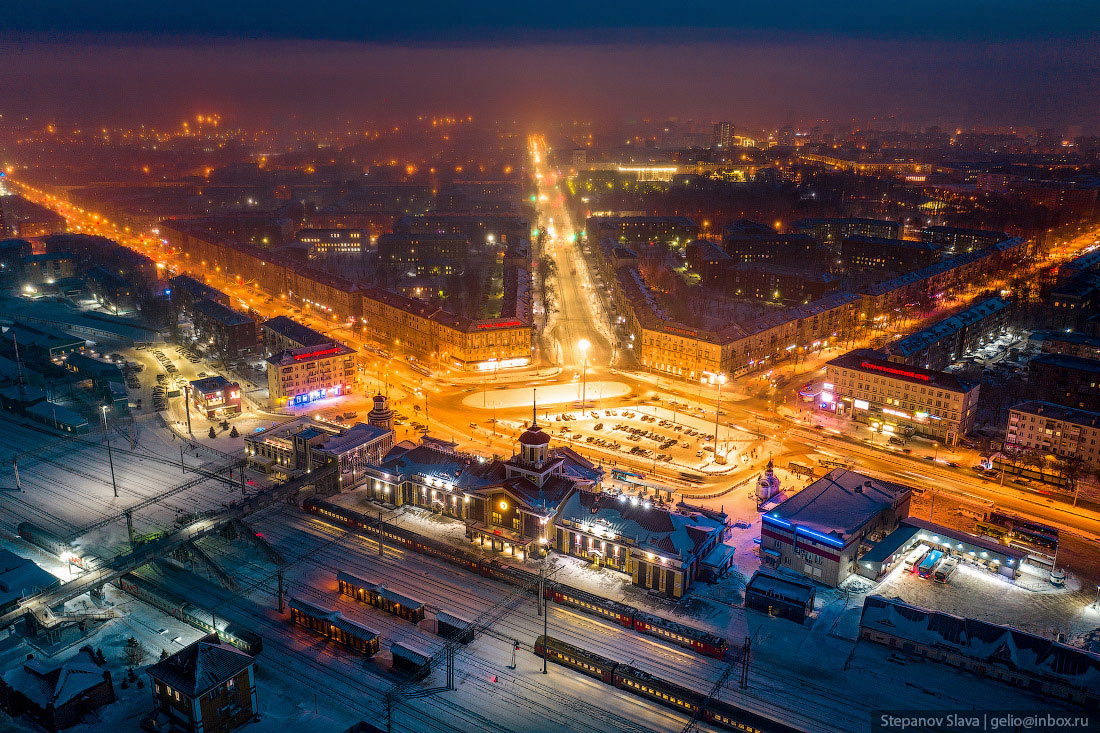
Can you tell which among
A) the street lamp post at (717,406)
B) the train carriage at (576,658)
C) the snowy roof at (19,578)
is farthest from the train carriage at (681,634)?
the snowy roof at (19,578)

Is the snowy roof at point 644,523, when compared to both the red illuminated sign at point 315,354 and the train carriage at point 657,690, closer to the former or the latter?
the train carriage at point 657,690

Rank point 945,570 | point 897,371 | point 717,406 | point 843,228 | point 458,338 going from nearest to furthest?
1. point 945,570
2. point 897,371
3. point 717,406
4. point 458,338
5. point 843,228

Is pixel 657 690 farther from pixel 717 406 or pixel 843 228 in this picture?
pixel 843 228

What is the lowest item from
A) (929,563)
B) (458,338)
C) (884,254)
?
(929,563)

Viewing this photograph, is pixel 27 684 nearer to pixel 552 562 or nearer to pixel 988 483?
pixel 552 562

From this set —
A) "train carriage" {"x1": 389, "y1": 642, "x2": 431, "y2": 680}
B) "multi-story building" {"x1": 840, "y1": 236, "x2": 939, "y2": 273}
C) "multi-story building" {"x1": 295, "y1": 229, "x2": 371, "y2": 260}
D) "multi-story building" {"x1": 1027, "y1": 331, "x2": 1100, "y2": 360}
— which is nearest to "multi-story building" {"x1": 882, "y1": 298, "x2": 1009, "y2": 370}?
"multi-story building" {"x1": 1027, "y1": 331, "x2": 1100, "y2": 360}

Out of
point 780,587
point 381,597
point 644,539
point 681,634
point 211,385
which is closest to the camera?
point 681,634

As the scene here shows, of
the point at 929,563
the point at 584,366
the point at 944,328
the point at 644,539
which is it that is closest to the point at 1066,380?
the point at 944,328
